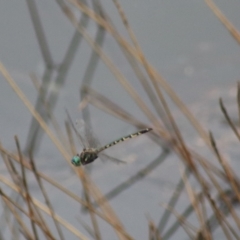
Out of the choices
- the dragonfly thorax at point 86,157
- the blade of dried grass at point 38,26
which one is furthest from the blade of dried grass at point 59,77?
the dragonfly thorax at point 86,157

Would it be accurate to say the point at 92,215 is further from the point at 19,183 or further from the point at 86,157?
the point at 86,157

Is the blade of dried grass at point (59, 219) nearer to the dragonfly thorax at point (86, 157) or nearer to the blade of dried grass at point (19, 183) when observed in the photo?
the blade of dried grass at point (19, 183)

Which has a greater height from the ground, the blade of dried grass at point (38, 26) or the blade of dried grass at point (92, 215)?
the blade of dried grass at point (38, 26)

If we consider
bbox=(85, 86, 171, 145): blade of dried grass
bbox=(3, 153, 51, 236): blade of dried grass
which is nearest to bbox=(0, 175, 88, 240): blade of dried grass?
bbox=(3, 153, 51, 236): blade of dried grass

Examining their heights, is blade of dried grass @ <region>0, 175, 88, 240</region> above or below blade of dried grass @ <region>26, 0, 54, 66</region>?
below

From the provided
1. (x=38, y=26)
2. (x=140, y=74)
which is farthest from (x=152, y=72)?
(x=38, y=26)

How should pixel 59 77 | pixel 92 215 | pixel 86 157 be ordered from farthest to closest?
1. pixel 59 77
2. pixel 92 215
3. pixel 86 157

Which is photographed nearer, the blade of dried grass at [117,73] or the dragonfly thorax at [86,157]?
the dragonfly thorax at [86,157]

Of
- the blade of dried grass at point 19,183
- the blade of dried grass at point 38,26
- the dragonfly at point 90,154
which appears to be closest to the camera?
the dragonfly at point 90,154

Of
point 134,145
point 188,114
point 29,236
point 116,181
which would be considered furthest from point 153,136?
point 134,145

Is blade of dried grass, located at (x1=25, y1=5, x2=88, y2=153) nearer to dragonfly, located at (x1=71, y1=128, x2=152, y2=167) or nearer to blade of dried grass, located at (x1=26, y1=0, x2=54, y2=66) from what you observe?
blade of dried grass, located at (x1=26, y1=0, x2=54, y2=66)

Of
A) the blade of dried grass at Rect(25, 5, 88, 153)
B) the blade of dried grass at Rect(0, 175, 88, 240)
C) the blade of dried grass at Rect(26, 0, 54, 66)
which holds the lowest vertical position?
the blade of dried grass at Rect(0, 175, 88, 240)
